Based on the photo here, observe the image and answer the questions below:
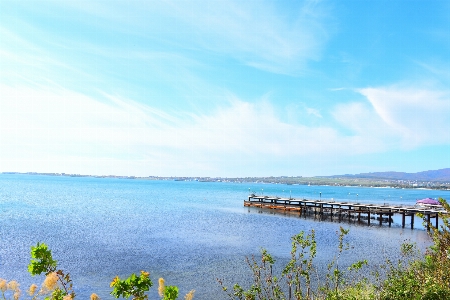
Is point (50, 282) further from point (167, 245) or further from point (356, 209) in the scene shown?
point (356, 209)

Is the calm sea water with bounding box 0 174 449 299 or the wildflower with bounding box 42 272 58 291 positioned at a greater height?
the wildflower with bounding box 42 272 58 291

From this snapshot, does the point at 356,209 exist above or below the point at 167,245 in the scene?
above

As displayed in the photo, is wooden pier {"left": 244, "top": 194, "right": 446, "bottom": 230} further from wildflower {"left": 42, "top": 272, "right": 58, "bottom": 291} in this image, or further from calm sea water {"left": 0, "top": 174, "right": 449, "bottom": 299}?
wildflower {"left": 42, "top": 272, "right": 58, "bottom": 291}

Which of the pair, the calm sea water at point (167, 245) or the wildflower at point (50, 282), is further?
the calm sea water at point (167, 245)

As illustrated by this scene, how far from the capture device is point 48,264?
5078 millimetres

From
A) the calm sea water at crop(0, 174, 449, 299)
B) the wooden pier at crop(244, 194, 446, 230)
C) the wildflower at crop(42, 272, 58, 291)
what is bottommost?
the calm sea water at crop(0, 174, 449, 299)

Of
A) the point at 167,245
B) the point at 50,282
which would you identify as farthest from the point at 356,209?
the point at 50,282

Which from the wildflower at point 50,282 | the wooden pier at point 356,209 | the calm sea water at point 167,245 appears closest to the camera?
the wildflower at point 50,282

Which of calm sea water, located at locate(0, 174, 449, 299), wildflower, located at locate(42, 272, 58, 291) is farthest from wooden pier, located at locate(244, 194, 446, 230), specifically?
wildflower, located at locate(42, 272, 58, 291)

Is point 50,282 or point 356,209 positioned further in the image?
point 356,209

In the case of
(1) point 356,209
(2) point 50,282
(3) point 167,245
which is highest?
(2) point 50,282

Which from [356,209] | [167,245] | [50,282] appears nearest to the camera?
[50,282]

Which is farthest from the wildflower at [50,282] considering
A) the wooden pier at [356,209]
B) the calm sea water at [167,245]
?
the wooden pier at [356,209]

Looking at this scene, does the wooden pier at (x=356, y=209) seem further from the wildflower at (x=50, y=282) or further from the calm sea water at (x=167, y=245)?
the wildflower at (x=50, y=282)
